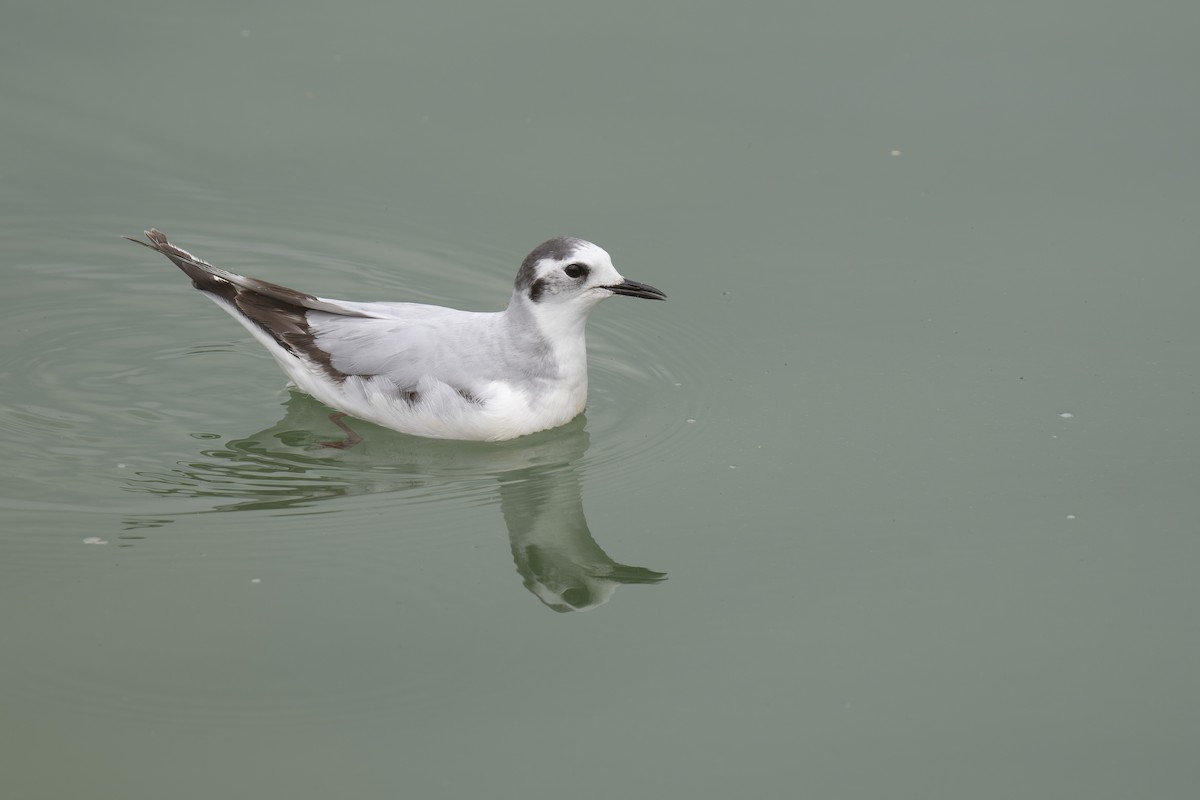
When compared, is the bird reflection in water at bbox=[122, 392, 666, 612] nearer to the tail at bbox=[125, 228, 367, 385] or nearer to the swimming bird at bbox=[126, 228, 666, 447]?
the swimming bird at bbox=[126, 228, 666, 447]

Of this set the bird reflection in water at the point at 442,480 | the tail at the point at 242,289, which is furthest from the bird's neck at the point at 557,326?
the tail at the point at 242,289

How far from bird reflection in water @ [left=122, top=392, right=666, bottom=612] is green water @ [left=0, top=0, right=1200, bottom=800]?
0.03m

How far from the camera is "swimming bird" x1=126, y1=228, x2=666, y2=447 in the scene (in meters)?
8.63

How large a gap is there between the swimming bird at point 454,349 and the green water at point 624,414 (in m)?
0.21

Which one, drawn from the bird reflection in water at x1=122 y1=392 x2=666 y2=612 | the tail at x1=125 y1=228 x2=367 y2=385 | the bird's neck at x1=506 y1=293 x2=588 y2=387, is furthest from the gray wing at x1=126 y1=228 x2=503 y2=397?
the bird reflection in water at x1=122 y1=392 x2=666 y2=612

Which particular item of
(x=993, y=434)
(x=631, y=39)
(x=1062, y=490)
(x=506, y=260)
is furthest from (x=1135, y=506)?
(x=631, y=39)

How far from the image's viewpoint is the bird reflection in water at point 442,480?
7684 mm

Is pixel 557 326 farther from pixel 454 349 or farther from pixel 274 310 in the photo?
pixel 274 310

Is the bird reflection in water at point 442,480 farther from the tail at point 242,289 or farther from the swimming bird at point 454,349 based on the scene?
the tail at point 242,289

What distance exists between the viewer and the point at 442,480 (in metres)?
8.34

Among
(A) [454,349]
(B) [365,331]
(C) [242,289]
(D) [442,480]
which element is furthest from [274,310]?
(D) [442,480]

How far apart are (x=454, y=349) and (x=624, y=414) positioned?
1075mm

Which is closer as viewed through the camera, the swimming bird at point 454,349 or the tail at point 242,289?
the swimming bird at point 454,349

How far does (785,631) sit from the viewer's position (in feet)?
23.7
